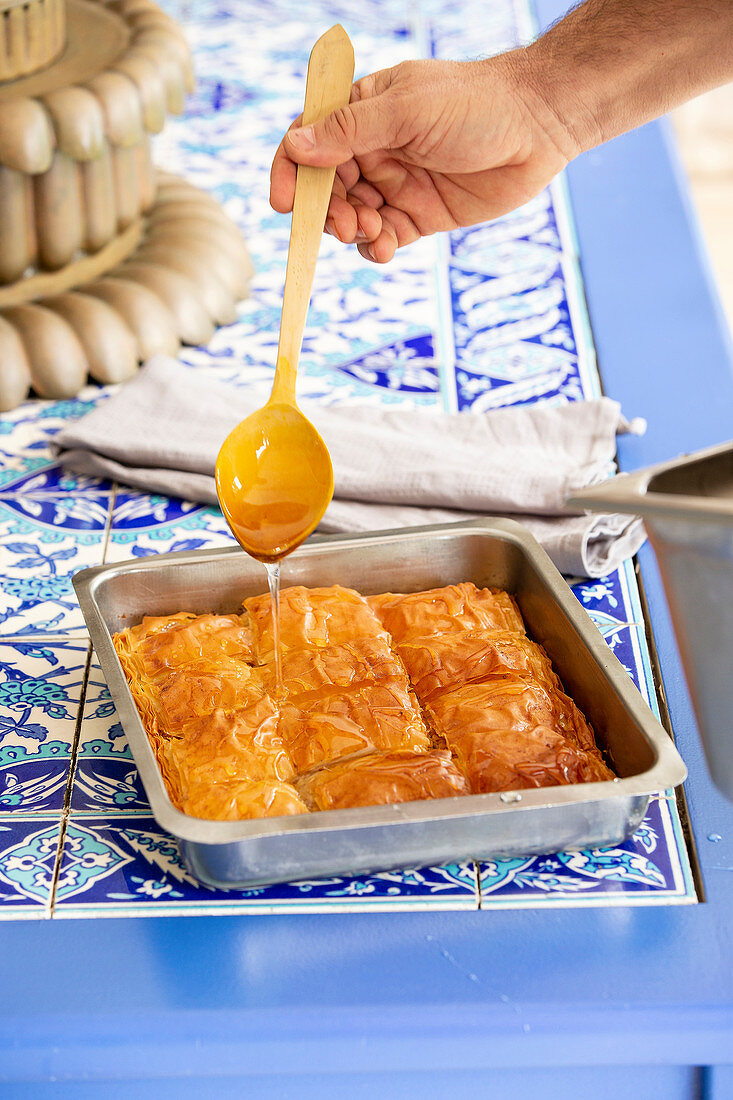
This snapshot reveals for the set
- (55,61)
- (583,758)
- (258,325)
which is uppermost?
(55,61)

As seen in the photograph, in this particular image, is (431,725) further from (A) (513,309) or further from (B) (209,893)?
(A) (513,309)

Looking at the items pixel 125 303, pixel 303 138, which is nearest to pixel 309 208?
pixel 303 138

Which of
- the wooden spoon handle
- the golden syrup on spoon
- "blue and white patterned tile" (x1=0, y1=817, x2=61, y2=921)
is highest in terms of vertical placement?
the wooden spoon handle

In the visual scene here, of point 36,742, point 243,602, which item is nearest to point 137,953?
point 36,742

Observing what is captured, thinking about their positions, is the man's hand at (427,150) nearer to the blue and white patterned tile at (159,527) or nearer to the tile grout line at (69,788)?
the blue and white patterned tile at (159,527)

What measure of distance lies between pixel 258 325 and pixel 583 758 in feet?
3.47

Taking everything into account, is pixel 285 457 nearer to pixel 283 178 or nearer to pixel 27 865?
pixel 283 178

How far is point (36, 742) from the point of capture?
998 mm

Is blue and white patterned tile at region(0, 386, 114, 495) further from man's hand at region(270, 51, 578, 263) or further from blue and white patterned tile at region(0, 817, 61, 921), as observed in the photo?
blue and white patterned tile at region(0, 817, 61, 921)

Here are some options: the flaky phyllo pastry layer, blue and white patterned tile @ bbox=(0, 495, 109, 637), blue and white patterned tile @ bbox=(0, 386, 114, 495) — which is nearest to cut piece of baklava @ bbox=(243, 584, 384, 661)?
the flaky phyllo pastry layer

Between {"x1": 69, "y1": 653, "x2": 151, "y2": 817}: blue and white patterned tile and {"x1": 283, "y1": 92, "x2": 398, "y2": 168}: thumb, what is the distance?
0.52 meters

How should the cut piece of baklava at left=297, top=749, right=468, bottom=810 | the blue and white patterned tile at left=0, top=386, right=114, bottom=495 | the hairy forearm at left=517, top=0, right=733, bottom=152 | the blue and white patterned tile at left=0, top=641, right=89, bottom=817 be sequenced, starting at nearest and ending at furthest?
1. the cut piece of baklava at left=297, top=749, right=468, bottom=810
2. the blue and white patterned tile at left=0, top=641, right=89, bottom=817
3. the hairy forearm at left=517, top=0, right=733, bottom=152
4. the blue and white patterned tile at left=0, top=386, right=114, bottom=495

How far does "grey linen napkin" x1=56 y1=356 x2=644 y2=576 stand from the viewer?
1266mm

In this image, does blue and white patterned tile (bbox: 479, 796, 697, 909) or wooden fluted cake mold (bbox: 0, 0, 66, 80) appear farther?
wooden fluted cake mold (bbox: 0, 0, 66, 80)
